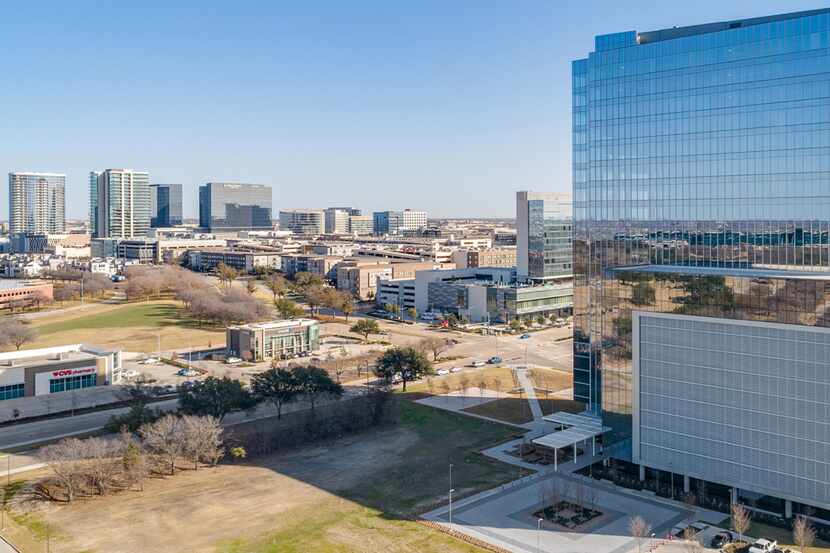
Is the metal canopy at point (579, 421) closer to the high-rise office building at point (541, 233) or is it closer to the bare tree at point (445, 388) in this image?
the bare tree at point (445, 388)

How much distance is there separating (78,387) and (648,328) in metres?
56.0

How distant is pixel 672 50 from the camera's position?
49500mm

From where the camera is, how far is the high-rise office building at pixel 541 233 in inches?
4749

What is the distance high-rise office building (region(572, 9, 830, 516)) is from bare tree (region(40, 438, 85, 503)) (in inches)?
1399

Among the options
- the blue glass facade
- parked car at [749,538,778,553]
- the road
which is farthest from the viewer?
the road

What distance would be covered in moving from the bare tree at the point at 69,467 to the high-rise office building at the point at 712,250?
3554cm

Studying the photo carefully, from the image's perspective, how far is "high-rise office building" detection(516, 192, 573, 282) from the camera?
120625mm

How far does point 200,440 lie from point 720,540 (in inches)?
1321

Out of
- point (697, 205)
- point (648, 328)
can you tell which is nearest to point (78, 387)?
point (648, 328)

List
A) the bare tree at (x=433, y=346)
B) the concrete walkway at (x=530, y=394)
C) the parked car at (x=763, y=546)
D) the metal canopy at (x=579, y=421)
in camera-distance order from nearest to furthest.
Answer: the parked car at (x=763, y=546) → the metal canopy at (x=579, y=421) → the concrete walkway at (x=530, y=394) → the bare tree at (x=433, y=346)

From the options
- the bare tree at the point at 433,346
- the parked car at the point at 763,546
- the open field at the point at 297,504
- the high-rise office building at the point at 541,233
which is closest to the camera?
→ the parked car at the point at 763,546

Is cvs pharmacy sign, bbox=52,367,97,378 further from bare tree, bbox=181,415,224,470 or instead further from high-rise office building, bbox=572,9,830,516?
high-rise office building, bbox=572,9,830,516

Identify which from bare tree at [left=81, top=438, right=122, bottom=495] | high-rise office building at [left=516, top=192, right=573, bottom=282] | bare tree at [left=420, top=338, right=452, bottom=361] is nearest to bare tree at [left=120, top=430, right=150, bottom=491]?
bare tree at [left=81, top=438, right=122, bottom=495]

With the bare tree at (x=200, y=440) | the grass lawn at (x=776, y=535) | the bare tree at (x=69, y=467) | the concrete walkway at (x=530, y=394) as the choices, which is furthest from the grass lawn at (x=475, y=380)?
the bare tree at (x=69, y=467)
